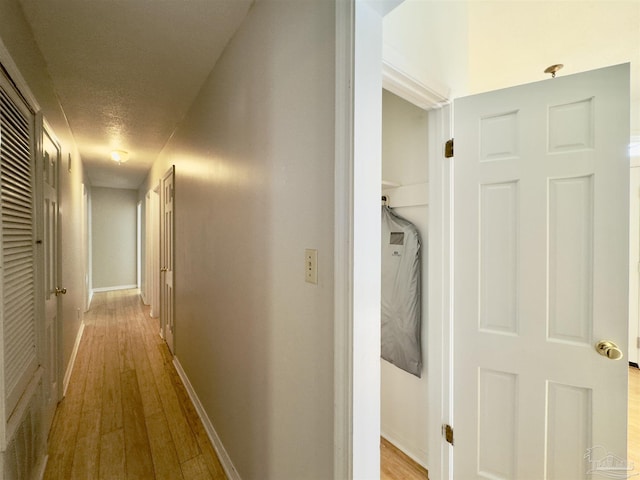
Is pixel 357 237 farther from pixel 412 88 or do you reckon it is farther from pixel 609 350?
pixel 609 350

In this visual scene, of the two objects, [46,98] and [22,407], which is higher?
[46,98]

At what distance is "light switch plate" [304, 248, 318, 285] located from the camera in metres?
0.95

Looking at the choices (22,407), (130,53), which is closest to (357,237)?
(22,407)

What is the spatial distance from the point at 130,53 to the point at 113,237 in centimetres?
621

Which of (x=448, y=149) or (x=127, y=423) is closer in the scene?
(x=448, y=149)

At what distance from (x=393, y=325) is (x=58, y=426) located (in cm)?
243

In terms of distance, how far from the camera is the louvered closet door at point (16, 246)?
1.15 metres

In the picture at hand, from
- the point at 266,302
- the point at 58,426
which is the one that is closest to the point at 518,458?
the point at 266,302

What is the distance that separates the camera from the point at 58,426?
2020 millimetres

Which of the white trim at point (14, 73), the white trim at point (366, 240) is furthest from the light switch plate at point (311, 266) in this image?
the white trim at point (14, 73)

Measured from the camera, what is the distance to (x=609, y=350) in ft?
3.89

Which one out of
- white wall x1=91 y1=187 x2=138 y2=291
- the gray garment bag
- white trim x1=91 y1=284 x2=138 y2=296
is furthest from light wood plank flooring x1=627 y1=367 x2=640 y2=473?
white wall x1=91 y1=187 x2=138 y2=291

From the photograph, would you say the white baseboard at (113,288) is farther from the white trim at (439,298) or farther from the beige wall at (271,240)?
the white trim at (439,298)

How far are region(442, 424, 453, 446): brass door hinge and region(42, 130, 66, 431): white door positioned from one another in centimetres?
243
